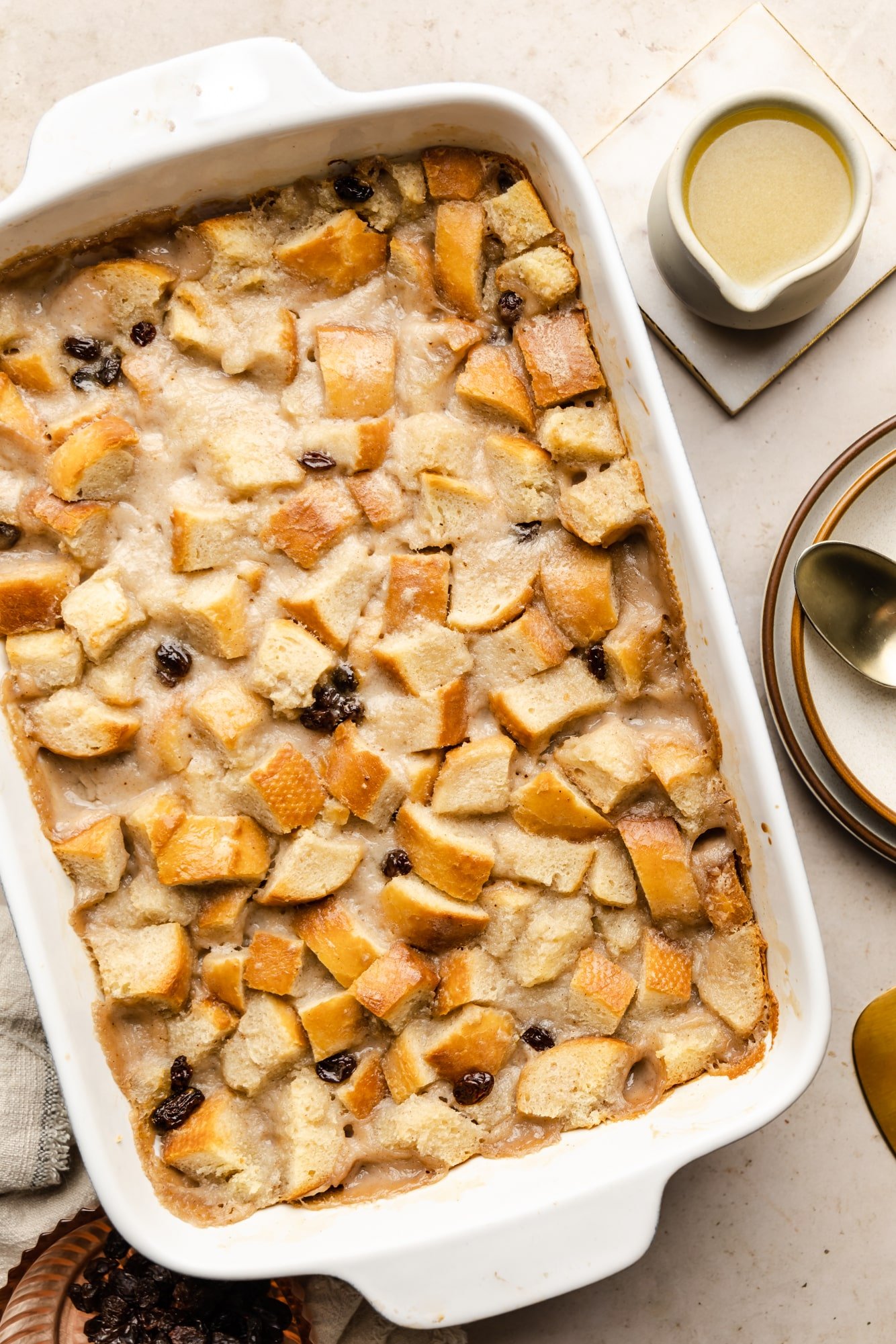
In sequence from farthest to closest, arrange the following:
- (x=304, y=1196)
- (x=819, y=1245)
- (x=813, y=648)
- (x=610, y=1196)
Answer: (x=819, y=1245) < (x=813, y=648) < (x=304, y=1196) < (x=610, y=1196)

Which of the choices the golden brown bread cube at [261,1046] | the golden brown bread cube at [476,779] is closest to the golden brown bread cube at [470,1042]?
the golden brown bread cube at [261,1046]

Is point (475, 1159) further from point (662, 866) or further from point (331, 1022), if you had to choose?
point (662, 866)

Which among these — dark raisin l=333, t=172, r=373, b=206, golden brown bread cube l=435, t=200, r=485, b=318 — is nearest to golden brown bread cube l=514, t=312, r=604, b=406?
golden brown bread cube l=435, t=200, r=485, b=318

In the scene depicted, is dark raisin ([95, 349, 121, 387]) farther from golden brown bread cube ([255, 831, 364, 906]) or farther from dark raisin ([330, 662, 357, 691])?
golden brown bread cube ([255, 831, 364, 906])

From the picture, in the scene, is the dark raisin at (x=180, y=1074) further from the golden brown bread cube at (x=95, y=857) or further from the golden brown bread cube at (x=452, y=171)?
the golden brown bread cube at (x=452, y=171)

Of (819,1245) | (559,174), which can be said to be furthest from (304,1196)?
(559,174)

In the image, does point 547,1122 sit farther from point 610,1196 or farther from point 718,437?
point 718,437

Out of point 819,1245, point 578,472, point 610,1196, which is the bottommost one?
point 819,1245
